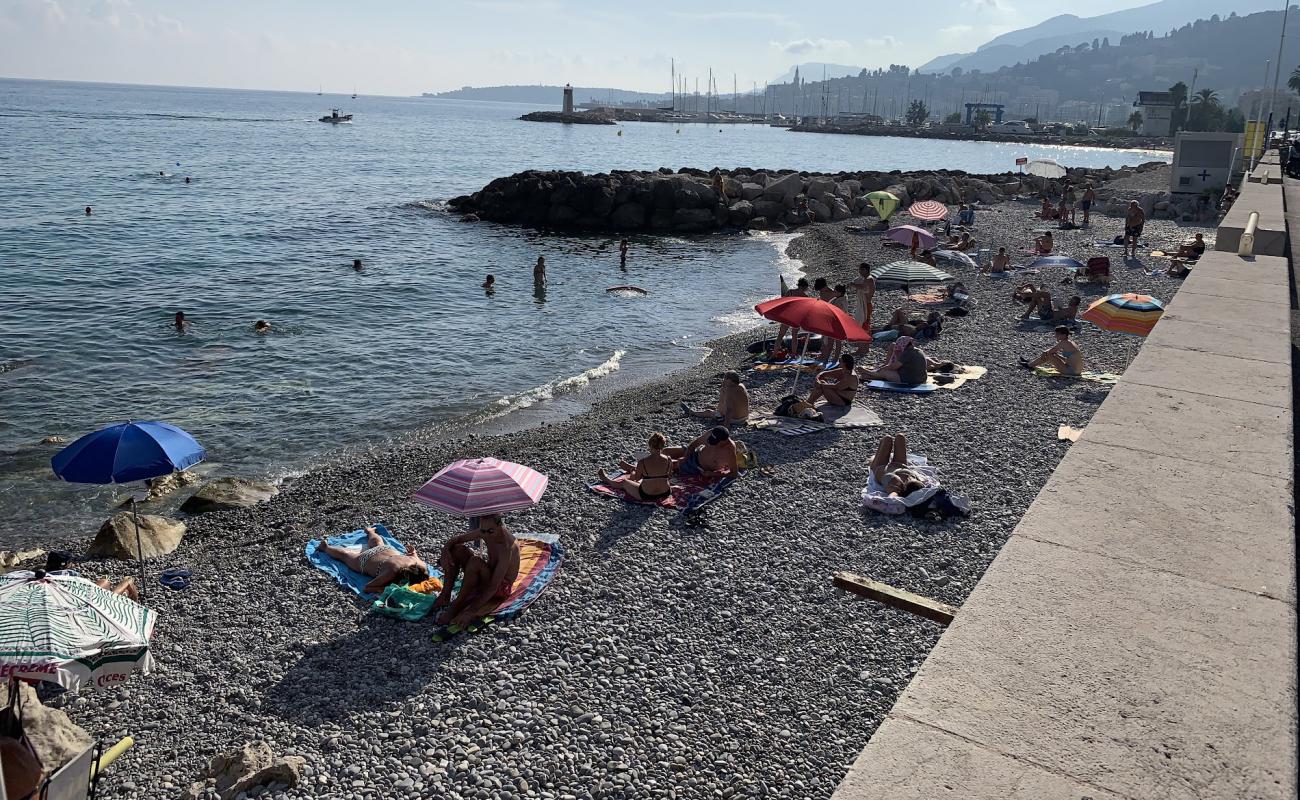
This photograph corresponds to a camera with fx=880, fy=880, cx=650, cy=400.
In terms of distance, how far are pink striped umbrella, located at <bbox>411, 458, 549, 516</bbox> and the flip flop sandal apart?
10.8ft

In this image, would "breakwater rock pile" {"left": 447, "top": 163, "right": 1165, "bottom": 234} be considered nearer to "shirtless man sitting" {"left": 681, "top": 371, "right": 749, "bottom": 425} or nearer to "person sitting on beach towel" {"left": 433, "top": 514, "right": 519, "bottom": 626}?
"shirtless man sitting" {"left": 681, "top": 371, "right": 749, "bottom": 425}

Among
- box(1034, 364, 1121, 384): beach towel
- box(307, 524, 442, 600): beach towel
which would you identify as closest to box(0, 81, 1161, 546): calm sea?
box(307, 524, 442, 600): beach towel

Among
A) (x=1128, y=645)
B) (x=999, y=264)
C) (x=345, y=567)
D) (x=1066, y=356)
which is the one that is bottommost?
(x=345, y=567)

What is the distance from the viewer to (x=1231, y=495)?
19.6ft

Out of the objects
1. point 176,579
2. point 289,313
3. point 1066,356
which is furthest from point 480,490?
point 289,313

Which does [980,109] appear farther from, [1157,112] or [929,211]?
[929,211]

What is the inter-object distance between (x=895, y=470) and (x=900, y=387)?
4.97 m

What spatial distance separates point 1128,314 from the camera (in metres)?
15.4

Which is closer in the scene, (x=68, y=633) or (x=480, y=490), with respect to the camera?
(x=68, y=633)

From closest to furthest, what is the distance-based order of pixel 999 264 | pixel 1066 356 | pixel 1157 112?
1. pixel 1066 356
2. pixel 999 264
3. pixel 1157 112

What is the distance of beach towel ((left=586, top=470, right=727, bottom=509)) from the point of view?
11.1 metres

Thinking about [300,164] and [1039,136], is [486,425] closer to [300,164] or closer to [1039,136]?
[300,164]

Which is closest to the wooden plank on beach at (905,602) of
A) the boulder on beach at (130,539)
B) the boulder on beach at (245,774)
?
the boulder on beach at (245,774)

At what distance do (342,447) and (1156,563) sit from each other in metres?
14.1
